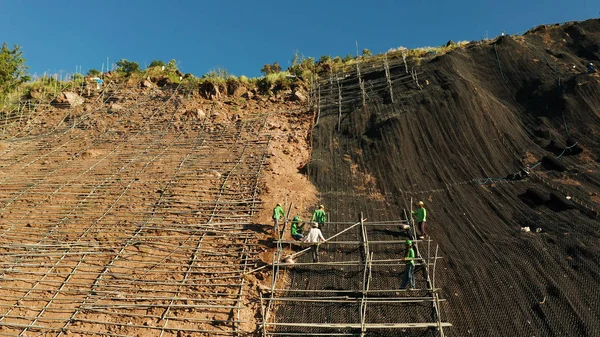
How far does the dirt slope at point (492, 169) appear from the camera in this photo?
22.1 feet

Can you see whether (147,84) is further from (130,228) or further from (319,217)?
(319,217)

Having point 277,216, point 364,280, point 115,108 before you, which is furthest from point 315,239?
point 115,108

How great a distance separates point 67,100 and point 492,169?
679 inches

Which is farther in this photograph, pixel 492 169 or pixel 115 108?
pixel 115 108

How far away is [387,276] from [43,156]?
12.5 m

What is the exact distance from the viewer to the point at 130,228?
9.43 meters

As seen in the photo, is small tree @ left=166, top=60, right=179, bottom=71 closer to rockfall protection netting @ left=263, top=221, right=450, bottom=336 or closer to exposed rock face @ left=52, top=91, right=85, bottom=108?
exposed rock face @ left=52, top=91, right=85, bottom=108

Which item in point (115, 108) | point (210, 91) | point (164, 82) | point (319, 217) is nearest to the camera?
point (319, 217)

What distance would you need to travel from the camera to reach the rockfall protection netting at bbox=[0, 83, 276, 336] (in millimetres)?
7207

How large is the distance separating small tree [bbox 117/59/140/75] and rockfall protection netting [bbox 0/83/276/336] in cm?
601

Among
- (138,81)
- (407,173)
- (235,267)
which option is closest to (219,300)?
(235,267)

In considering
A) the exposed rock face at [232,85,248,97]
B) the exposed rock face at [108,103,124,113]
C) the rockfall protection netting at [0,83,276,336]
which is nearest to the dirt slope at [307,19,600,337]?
the rockfall protection netting at [0,83,276,336]

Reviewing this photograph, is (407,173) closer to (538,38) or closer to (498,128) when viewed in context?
(498,128)

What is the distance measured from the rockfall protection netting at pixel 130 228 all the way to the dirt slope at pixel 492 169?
2.79 metres
